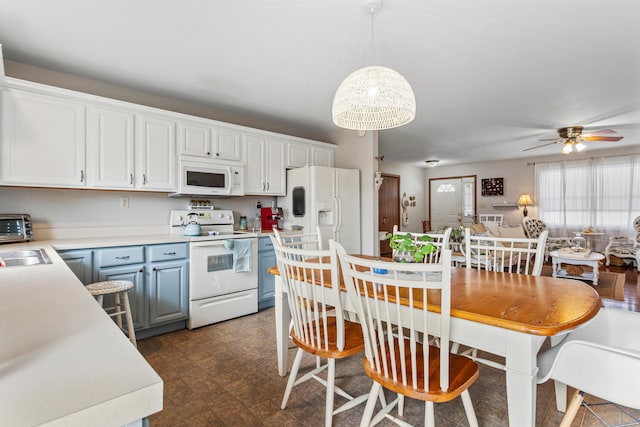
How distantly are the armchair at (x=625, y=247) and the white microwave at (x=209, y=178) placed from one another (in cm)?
684

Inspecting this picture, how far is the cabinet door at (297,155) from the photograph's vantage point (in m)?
4.21

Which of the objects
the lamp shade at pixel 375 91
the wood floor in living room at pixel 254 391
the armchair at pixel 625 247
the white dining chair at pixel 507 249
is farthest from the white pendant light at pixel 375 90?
the armchair at pixel 625 247

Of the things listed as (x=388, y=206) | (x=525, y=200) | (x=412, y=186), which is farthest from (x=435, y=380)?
(x=412, y=186)

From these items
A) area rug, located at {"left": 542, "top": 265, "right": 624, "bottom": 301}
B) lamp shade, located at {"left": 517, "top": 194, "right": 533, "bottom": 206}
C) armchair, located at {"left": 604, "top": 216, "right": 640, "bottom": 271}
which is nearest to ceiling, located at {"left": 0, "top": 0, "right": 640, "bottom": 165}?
area rug, located at {"left": 542, "top": 265, "right": 624, "bottom": 301}

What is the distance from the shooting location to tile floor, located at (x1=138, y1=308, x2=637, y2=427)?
1757 mm

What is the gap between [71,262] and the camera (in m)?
2.46

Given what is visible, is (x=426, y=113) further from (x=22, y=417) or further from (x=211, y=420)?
(x=22, y=417)

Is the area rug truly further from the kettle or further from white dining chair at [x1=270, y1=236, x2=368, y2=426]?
the kettle

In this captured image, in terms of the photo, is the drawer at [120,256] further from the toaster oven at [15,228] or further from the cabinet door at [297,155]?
the cabinet door at [297,155]

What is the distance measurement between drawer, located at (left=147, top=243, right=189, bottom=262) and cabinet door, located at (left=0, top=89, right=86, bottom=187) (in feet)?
2.68

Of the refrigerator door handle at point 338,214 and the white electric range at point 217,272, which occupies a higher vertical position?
the refrigerator door handle at point 338,214

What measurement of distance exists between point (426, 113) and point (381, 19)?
2.28 meters

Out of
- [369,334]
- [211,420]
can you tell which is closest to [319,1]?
[369,334]

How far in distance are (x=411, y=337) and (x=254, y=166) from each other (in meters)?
3.12
